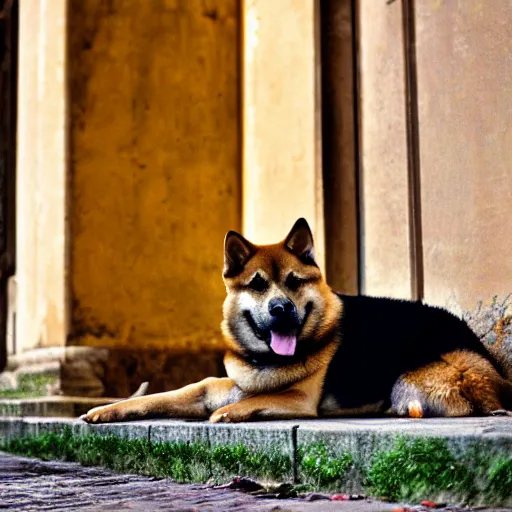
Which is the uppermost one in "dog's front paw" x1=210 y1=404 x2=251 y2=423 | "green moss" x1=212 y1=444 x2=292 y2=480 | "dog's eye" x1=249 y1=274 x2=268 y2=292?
"dog's eye" x1=249 y1=274 x2=268 y2=292

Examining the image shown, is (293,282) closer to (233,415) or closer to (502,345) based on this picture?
(233,415)

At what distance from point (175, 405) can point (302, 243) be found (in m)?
1.26

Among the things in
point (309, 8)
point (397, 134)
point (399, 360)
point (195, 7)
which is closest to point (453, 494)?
point (399, 360)

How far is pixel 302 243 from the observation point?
5293 mm

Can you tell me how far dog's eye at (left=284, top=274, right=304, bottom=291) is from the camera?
5133mm

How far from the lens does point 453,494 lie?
3.43 meters

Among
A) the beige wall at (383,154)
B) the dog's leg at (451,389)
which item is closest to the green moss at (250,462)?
the dog's leg at (451,389)

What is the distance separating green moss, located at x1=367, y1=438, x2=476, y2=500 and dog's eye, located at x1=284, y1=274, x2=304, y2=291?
1588mm

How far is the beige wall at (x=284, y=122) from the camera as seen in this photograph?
7676 mm

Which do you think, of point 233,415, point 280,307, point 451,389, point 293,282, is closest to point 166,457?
point 233,415

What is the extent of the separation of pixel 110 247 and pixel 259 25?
2.42 metres

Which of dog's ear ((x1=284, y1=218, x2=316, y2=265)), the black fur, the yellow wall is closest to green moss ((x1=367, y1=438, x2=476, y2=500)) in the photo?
the black fur

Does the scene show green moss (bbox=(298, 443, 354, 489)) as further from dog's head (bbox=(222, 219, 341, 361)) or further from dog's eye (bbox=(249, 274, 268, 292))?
dog's eye (bbox=(249, 274, 268, 292))

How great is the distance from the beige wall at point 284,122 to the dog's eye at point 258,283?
2.40 m
